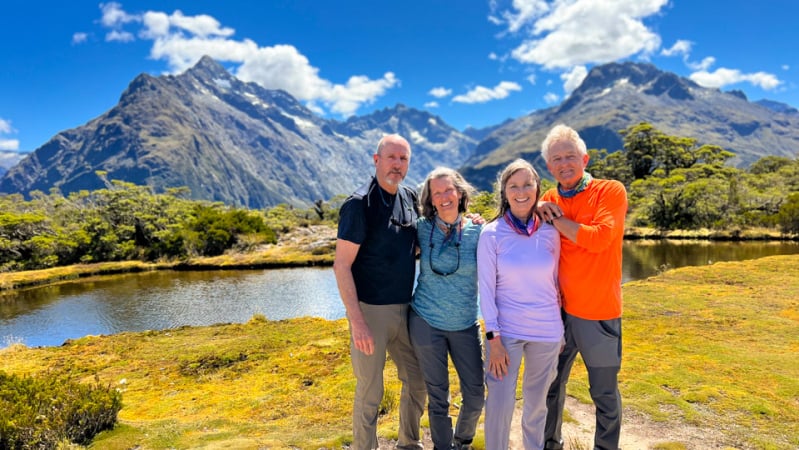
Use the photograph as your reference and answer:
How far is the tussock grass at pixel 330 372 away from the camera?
20.8 feet

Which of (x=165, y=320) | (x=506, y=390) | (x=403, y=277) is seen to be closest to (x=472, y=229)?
(x=403, y=277)

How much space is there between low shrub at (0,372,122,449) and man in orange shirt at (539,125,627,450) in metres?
7.11

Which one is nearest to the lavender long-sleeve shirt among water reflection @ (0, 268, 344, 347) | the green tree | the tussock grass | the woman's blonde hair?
the woman's blonde hair

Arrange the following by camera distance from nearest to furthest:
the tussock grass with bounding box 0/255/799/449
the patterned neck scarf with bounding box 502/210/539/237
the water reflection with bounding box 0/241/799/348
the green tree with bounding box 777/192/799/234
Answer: the patterned neck scarf with bounding box 502/210/539/237 < the tussock grass with bounding box 0/255/799/449 < the water reflection with bounding box 0/241/799/348 < the green tree with bounding box 777/192/799/234

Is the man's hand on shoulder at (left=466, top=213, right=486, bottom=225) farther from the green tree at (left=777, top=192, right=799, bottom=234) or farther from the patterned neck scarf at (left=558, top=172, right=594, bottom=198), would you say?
the green tree at (left=777, top=192, right=799, bottom=234)

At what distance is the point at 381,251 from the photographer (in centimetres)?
421

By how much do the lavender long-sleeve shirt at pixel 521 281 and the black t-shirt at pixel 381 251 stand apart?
0.87 meters

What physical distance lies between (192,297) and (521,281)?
2903 centimetres

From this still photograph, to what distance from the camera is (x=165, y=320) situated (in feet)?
73.4

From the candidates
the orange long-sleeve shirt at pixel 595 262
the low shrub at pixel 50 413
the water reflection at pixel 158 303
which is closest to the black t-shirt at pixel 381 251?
the orange long-sleeve shirt at pixel 595 262

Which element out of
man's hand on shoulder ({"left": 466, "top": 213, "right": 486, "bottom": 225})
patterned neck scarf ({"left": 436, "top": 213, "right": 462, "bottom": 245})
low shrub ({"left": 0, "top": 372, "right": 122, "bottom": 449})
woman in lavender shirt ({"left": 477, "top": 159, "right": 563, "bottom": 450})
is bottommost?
low shrub ({"left": 0, "top": 372, "right": 122, "bottom": 449})

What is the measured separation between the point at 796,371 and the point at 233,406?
11127mm

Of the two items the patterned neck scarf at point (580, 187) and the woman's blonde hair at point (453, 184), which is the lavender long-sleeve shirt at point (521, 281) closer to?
the patterned neck scarf at point (580, 187)

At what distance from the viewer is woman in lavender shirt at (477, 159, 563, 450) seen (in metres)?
3.75
